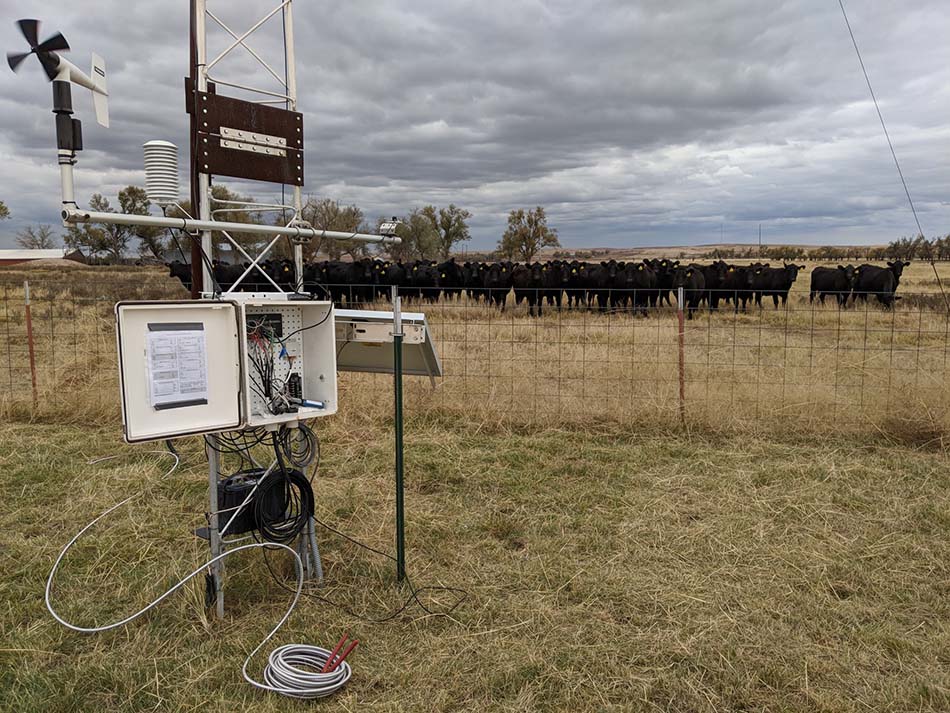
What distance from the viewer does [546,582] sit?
13.1ft

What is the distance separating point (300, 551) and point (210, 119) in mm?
2244

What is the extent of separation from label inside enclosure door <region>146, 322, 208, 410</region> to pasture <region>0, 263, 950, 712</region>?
1085mm

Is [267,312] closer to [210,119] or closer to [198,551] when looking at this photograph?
[210,119]

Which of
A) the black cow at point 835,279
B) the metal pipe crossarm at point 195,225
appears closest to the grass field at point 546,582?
the metal pipe crossarm at point 195,225

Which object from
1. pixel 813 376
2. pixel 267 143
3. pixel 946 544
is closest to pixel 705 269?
pixel 813 376

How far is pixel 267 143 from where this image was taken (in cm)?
368

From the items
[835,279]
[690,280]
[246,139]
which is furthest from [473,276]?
[246,139]

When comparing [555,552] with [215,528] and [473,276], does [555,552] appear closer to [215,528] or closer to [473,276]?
[215,528]

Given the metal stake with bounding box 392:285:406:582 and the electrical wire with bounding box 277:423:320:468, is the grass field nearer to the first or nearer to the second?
the metal stake with bounding box 392:285:406:582

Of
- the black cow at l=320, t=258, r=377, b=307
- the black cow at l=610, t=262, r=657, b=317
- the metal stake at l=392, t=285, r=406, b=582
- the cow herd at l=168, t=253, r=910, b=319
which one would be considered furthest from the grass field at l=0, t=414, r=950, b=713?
the black cow at l=320, t=258, r=377, b=307

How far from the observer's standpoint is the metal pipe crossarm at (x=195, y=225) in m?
2.92

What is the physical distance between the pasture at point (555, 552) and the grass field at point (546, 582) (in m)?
0.01

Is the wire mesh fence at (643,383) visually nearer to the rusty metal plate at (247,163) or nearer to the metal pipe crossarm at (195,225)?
the metal pipe crossarm at (195,225)

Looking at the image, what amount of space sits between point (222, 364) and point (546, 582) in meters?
2.04
